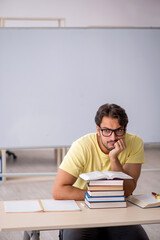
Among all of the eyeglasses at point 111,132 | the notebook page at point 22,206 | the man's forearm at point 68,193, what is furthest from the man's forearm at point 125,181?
the notebook page at point 22,206

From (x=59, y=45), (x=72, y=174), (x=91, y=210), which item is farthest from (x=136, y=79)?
(x=91, y=210)

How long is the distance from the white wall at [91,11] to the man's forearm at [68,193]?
6276 mm

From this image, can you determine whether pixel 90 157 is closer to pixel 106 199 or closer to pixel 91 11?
pixel 106 199

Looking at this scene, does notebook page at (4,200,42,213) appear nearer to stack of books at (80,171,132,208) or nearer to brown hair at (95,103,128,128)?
stack of books at (80,171,132,208)

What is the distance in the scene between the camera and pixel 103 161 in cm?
226

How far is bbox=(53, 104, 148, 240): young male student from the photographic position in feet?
6.82

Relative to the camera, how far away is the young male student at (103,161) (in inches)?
81.8

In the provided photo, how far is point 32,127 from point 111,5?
5.34 m

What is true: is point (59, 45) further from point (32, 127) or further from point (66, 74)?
point (32, 127)

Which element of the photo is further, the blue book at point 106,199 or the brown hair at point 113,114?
the brown hair at point 113,114

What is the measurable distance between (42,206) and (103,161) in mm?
508

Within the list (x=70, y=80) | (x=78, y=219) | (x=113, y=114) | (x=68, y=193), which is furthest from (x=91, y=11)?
(x=78, y=219)

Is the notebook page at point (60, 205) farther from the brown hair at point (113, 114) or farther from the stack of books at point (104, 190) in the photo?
the brown hair at point (113, 114)

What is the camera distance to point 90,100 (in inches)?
138
